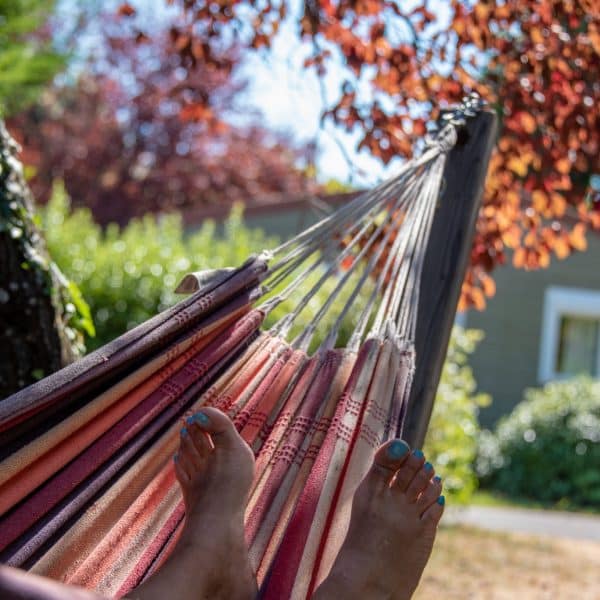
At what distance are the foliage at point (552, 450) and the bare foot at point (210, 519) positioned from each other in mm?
6695

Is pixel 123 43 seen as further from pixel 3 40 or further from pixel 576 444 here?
pixel 576 444

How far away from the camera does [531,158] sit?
3596 mm

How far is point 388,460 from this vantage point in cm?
154

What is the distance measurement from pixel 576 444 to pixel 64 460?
274 inches

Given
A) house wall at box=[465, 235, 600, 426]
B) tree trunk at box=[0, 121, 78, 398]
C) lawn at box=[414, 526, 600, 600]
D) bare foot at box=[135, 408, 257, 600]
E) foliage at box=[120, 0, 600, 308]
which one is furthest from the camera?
house wall at box=[465, 235, 600, 426]

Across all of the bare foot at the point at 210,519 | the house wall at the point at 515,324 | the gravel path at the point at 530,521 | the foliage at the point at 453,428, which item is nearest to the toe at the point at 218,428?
the bare foot at the point at 210,519

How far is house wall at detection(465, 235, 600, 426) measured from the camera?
32.0 ft

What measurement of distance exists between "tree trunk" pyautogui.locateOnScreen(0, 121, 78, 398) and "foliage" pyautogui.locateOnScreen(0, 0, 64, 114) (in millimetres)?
6811

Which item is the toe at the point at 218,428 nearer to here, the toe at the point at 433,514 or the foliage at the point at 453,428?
the toe at the point at 433,514

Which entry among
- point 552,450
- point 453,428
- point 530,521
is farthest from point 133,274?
point 552,450

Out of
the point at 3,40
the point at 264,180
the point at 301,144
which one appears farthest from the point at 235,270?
the point at 301,144

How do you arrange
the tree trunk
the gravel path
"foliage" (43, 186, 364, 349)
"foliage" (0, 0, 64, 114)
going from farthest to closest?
"foliage" (0, 0, 64, 114) < the gravel path < "foliage" (43, 186, 364, 349) < the tree trunk

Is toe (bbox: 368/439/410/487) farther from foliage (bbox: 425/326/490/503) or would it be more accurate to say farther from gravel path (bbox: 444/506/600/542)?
gravel path (bbox: 444/506/600/542)

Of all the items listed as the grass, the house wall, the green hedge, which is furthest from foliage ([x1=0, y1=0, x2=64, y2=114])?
the grass
